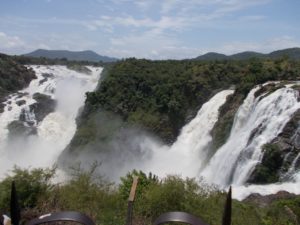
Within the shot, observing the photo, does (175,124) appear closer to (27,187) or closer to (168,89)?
(168,89)

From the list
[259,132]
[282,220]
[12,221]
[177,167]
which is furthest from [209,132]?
[12,221]

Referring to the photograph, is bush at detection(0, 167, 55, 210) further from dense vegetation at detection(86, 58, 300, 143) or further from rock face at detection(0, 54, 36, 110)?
rock face at detection(0, 54, 36, 110)

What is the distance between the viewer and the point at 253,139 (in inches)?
925

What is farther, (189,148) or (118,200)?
(189,148)

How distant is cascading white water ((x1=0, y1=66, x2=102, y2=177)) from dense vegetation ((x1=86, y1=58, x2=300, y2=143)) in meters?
6.12

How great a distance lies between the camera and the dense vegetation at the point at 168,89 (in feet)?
129

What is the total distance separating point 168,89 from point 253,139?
1932 cm

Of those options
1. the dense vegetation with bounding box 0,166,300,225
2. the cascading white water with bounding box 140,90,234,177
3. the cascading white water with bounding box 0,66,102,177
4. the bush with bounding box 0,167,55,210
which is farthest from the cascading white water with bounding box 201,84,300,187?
the cascading white water with bounding box 0,66,102,177

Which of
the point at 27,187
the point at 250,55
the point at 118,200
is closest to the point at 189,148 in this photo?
the point at 118,200

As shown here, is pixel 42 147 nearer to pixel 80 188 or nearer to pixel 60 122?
pixel 60 122

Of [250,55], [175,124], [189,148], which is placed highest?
[250,55]

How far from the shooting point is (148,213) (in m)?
14.1

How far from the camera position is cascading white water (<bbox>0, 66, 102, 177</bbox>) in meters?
45.0

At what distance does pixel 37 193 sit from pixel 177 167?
19.2m
